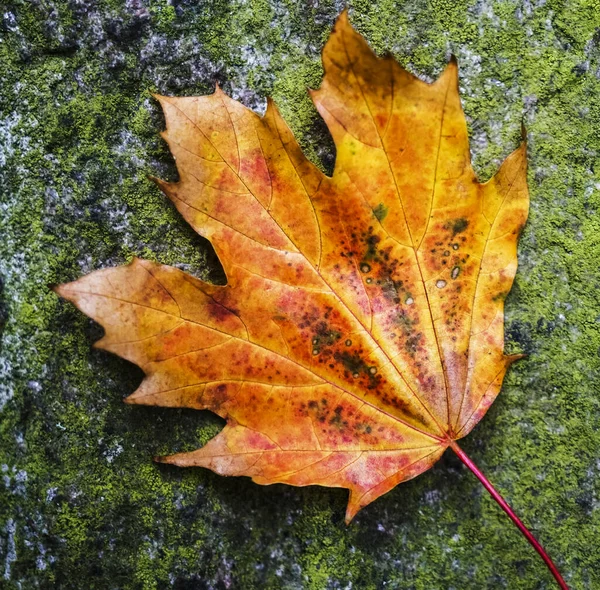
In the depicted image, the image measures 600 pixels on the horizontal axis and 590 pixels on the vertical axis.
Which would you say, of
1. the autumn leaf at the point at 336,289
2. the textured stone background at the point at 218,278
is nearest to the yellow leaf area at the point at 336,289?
the autumn leaf at the point at 336,289

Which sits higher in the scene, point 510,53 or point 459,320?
point 510,53

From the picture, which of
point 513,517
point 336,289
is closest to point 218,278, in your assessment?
point 336,289

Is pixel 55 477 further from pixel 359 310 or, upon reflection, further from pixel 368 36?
pixel 368 36

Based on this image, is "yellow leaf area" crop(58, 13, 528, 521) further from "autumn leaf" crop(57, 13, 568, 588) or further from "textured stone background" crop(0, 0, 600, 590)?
"textured stone background" crop(0, 0, 600, 590)

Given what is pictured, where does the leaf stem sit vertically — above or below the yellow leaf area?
below

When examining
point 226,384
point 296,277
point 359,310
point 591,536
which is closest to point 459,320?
point 359,310

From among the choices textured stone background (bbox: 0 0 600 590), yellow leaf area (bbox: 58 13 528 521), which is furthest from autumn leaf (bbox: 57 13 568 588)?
textured stone background (bbox: 0 0 600 590)

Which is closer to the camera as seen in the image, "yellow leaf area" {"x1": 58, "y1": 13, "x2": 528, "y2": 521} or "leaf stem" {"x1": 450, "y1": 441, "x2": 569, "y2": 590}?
"yellow leaf area" {"x1": 58, "y1": 13, "x2": 528, "y2": 521}
